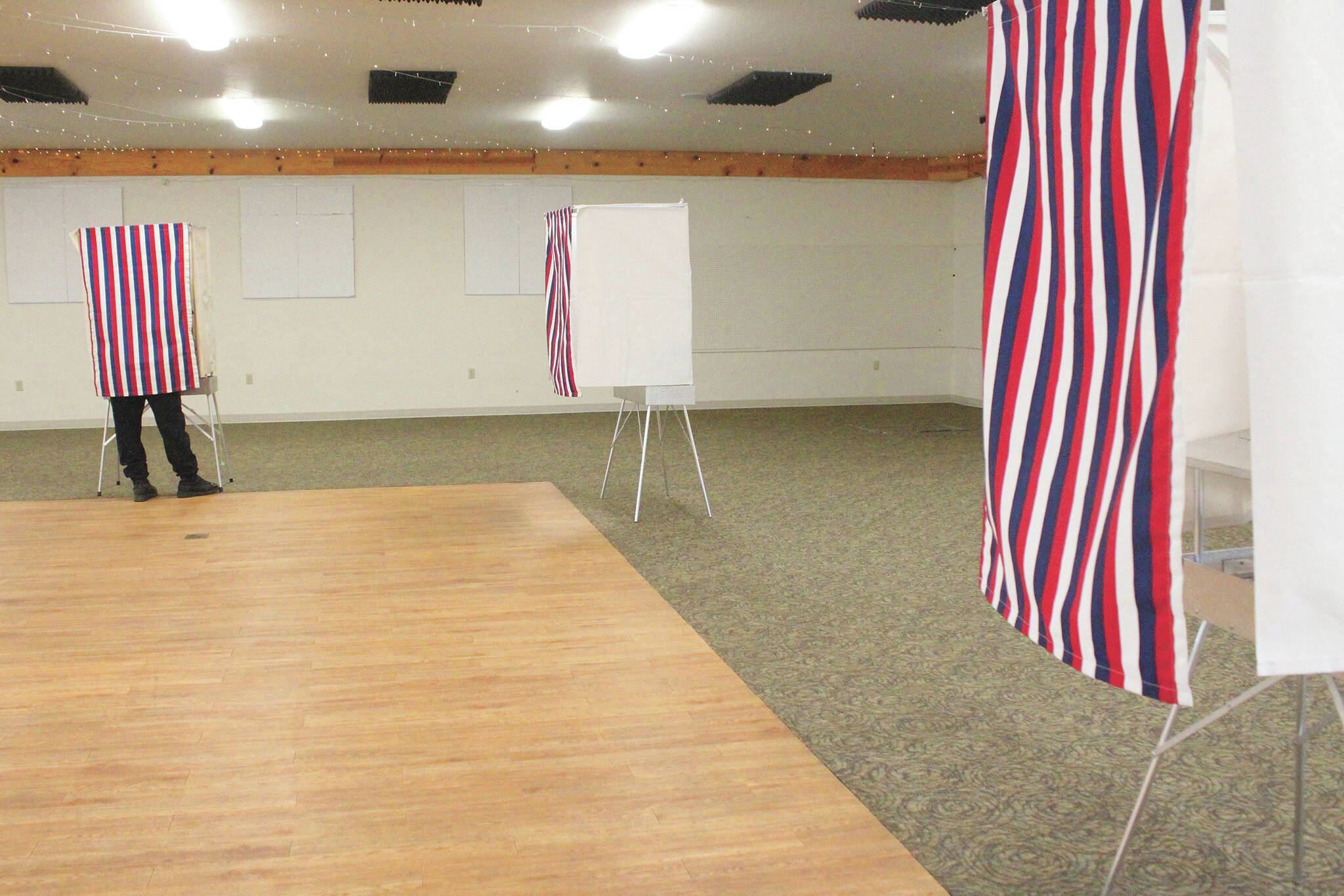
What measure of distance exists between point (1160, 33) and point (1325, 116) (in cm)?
20

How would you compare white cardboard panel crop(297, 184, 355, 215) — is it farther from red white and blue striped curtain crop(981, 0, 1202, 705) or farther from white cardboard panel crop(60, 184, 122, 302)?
red white and blue striped curtain crop(981, 0, 1202, 705)

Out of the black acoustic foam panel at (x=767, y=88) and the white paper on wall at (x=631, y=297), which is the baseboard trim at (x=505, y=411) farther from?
the white paper on wall at (x=631, y=297)

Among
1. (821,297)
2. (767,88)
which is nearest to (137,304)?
(767,88)

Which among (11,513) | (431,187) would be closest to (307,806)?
(11,513)

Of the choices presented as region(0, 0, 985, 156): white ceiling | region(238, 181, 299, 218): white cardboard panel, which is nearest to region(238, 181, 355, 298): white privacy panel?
region(238, 181, 299, 218): white cardboard panel

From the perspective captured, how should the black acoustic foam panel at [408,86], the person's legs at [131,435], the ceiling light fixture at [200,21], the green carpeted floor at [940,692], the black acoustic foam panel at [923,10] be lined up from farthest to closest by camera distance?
1. the black acoustic foam panel at [408,86]
2. the person's legs at [131,435]
3. the ceiling light fixture at [200,21]
4. the black acoustic foam panel at [923,10]
5. the green carpeted floor at [940,692]

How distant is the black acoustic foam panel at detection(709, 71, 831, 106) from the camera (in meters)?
6.73

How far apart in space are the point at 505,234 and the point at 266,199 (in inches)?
81.2

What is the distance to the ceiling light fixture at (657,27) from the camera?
525 centimetres

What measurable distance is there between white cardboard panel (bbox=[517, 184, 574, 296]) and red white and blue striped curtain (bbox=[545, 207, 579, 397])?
4953 mm

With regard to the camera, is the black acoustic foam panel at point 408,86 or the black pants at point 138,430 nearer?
the black pants at point 138,430

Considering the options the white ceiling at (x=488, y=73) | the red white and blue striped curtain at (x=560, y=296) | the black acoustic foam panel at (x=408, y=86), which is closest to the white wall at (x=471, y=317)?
the white ceiling at (x=488, y=73)

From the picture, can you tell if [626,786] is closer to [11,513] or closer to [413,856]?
[413,856]

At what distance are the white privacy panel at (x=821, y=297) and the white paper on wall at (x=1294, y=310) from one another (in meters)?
9.76
